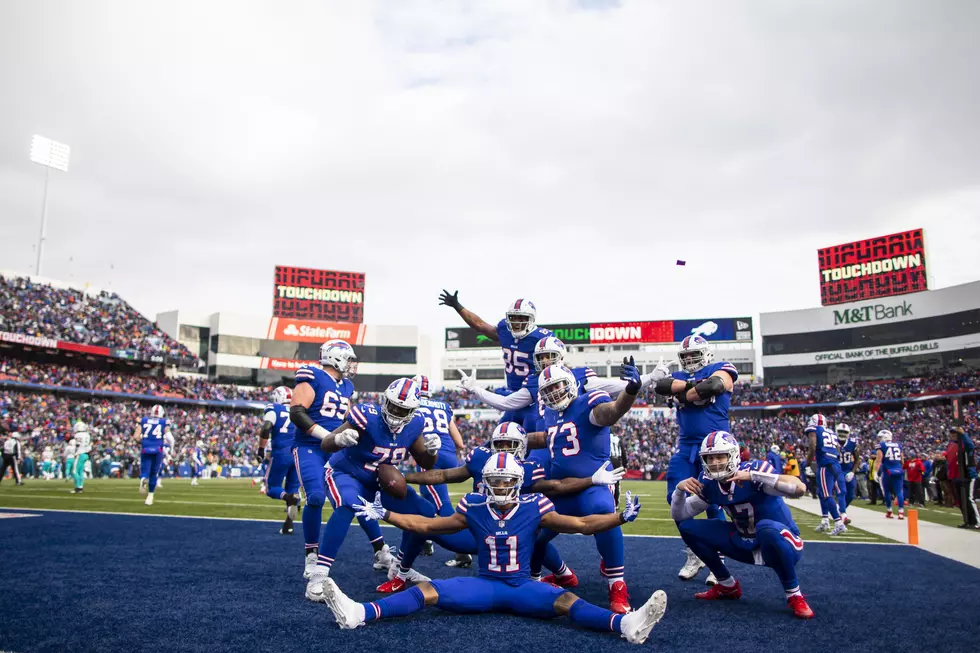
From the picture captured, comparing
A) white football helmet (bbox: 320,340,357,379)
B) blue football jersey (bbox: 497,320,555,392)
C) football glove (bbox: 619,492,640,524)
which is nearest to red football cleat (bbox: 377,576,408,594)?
football glove (bbox: 619,492,640,524)

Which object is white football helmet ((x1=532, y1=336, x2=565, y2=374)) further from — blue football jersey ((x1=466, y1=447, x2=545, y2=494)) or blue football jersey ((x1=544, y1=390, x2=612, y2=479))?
blue football jersey ((x1=466, y1=447, x2=545, y2=494))

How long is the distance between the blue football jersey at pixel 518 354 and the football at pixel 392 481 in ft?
7.38

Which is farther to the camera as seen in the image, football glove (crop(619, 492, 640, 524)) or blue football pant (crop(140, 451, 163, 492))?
blue football pant (crop(140, 451, 163, 492))

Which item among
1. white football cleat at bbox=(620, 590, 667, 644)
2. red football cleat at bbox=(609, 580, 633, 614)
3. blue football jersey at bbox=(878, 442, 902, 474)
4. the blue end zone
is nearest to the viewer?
white football cleat at bbox=(620, 590, 667, 644)

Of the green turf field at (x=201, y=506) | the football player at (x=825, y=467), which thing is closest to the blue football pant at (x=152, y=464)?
the green turf field at (x=201, y=506)

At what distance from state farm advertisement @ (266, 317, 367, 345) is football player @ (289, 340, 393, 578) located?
2069 inches

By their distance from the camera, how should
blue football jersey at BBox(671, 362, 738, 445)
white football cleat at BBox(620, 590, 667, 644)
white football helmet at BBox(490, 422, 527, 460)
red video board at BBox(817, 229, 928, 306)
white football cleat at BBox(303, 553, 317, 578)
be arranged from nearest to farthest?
white football cleat at BBox(620, 590, 667, 644) < white football helmet at BBox(490, 422, 527, 460) < white football cleat at BBox(303, 553, 317, 578) < blue football jersey at BBox(671, 362, 738, 445) < red video board at BBox(817, 229, 928, 306)

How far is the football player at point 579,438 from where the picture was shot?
607 cm

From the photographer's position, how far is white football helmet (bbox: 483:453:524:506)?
5.40 m

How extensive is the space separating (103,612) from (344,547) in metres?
4.52

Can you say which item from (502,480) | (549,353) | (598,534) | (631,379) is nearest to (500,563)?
Result: (502,480)

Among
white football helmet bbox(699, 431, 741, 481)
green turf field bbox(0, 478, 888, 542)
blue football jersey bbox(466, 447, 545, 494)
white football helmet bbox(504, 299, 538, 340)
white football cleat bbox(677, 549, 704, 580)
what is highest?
white football helmet bbox(504, 299, 538, 340)

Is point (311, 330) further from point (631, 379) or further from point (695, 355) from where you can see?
point (631, 379)

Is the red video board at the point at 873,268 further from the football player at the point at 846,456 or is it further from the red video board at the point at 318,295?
the football player at the point at 846,456
